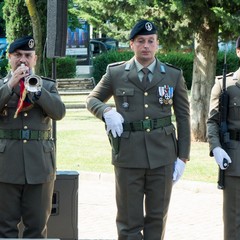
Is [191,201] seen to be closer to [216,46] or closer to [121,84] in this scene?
[121,84]

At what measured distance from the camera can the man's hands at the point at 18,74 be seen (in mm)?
6516

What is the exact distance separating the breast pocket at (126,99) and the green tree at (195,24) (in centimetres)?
821

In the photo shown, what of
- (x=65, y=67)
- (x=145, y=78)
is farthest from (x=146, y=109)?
(x=65, y=67)

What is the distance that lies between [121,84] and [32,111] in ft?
2.54

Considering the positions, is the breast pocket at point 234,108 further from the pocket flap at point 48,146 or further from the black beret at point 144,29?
the pocket flap at point 48,146

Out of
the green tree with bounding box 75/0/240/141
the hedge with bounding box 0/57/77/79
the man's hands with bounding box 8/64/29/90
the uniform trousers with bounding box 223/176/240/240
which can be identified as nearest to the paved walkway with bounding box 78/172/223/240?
the uniform trousers with bounding box 223/176/240/240

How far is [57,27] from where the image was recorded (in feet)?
25.8

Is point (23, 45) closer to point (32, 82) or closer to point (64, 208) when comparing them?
point (32, 82)

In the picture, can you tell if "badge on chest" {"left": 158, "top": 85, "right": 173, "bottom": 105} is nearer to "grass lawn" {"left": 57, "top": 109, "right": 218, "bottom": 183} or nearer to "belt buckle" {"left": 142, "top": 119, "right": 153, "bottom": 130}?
"belt buckle" {"left": 142, "top": 119, "right": 153, "bottom": 130}

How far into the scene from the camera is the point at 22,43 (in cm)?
678

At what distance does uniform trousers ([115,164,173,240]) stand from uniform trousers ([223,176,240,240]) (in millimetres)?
480

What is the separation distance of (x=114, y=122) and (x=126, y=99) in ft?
0.96

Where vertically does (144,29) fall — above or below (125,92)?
above

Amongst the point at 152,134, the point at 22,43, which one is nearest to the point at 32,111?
the point at 22,43
